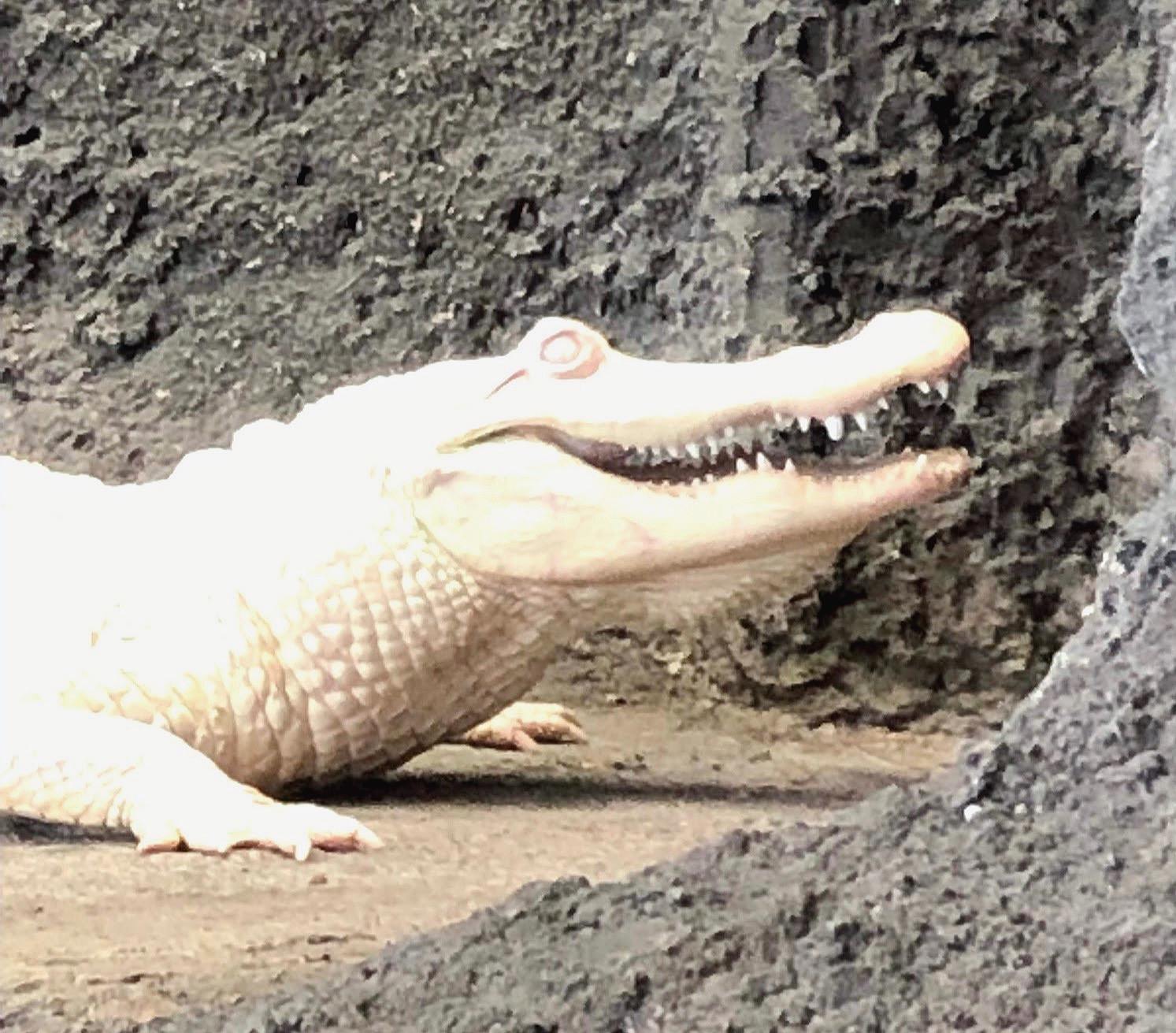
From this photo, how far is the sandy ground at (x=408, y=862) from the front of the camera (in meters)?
0.88

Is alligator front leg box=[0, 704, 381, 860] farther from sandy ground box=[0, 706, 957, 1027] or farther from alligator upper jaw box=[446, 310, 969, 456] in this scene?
alligator upper jaw box=[446, 310, 969, 456]

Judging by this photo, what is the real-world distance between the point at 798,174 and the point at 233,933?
1.31 m

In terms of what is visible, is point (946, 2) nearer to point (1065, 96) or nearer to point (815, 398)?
point (1065, 96)

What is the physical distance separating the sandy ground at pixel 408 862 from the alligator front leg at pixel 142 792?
0.02m

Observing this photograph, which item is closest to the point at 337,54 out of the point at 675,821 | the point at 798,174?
the point at 798,174

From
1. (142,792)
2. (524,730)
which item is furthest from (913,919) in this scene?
(524,730)

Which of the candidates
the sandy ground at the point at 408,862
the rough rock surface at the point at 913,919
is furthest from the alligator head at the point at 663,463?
the rough rock surface at the point at 913,919

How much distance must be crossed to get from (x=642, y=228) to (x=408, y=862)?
1.16 m

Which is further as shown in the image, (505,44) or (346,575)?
(505,44)

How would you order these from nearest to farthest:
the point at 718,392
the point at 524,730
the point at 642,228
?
the point at 718,392 < the point at 524,730 < the point at 642,228

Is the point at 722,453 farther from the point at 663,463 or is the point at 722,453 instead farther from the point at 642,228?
the point at 642,228

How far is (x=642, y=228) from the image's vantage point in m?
2.20

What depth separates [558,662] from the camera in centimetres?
220

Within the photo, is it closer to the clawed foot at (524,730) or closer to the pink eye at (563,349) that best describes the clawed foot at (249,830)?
the pink eye at (563,349)
